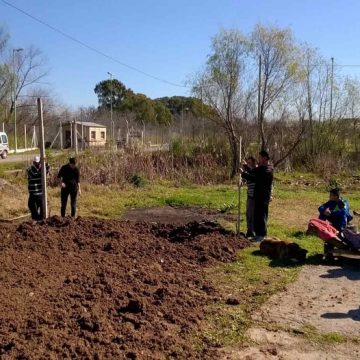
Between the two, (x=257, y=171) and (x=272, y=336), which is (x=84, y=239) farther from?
(x=272, y=336)

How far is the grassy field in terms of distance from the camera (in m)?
5.73

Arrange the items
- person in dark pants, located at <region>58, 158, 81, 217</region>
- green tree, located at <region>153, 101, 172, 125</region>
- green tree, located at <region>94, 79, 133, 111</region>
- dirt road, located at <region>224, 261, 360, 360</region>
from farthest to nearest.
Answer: green tree, located at <region>94, 79, 133, 111</region> < green tree, located at <region>153, 101, 172, 125</region> < person in dark pants, located at <region>58, 158, 81, 217</region> < dirt road, located at <region>224, 261, 360, 360</region>

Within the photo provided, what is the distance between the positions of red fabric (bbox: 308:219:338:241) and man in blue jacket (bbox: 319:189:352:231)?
383 millimetres

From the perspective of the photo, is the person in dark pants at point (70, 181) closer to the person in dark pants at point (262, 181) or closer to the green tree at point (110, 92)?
the person in dark pants at point (262, 181)

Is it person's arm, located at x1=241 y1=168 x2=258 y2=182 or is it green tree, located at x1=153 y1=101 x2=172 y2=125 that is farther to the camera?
green tree, located at x1=153 y1=101 x2=172 y2=125

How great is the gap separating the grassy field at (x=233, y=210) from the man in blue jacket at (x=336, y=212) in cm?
58

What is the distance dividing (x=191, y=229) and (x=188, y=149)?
1553 cm

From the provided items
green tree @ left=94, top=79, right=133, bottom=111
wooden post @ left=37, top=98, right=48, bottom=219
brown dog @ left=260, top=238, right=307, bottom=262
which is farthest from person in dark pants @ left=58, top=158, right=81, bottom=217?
green tree @ left=94, top=79, right=133, bottom=111

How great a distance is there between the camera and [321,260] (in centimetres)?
826

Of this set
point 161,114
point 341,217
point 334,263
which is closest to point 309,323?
point 334,263

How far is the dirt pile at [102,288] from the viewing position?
4.43 m

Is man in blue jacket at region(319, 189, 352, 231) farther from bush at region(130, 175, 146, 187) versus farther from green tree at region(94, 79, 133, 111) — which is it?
green tree at region(94, 79, 133, 111)

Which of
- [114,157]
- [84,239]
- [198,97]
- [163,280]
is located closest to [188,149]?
[198,97]

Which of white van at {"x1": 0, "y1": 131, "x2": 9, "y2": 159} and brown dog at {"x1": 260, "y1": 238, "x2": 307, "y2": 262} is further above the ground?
white van at {"x1": 0, "y1": 131, "x2": 9, "y2": 159}
